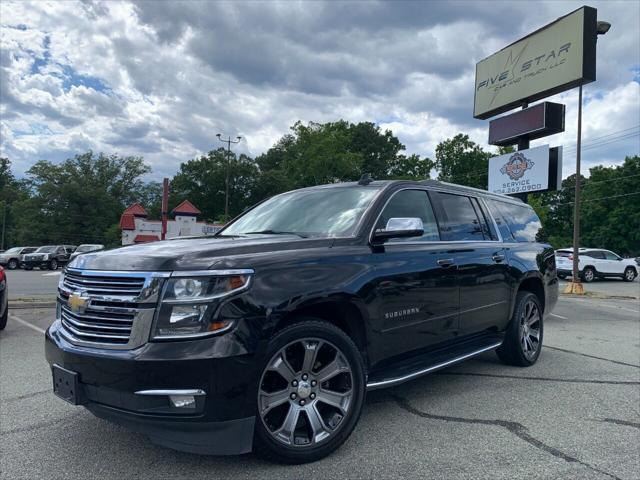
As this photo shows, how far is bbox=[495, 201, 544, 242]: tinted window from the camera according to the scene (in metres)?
5.56

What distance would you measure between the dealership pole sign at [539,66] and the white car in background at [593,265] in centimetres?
802

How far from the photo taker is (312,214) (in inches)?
159

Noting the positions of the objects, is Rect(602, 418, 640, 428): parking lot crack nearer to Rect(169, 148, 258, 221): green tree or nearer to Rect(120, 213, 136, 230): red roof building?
Rect(120, 213, 136, 230): red roof building

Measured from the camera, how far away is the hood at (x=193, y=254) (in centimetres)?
274

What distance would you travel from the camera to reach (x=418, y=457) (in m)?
3.12

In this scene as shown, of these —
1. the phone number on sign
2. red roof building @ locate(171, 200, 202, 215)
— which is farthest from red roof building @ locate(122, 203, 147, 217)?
the phone number on sign

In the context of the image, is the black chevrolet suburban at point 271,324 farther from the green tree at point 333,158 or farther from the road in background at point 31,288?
the green tree at point 333,158

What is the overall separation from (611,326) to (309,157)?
54.5m

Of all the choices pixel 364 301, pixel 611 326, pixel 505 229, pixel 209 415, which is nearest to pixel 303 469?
pixel 209 415

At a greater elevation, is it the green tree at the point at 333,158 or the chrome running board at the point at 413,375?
the green tree at the point at 333,158

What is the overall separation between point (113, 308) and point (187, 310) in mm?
467

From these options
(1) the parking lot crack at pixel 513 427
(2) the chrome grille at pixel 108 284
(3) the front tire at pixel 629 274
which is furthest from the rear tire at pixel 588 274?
(2) the chrome grille at pixel 108 284

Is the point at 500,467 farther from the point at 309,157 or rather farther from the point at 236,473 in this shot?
the point at 309,157

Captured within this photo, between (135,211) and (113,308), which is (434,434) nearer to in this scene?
(113,308)
